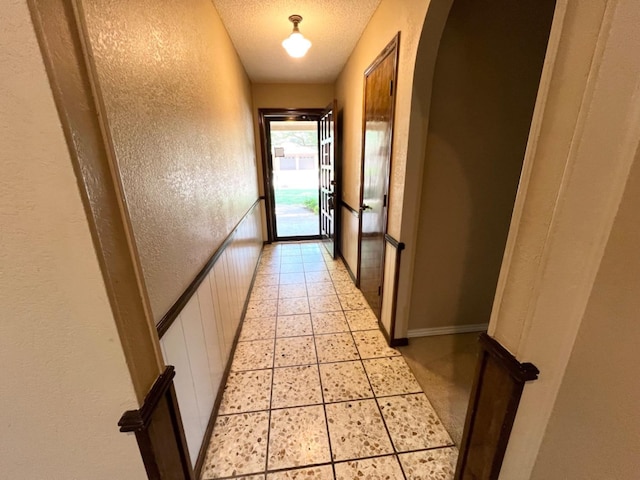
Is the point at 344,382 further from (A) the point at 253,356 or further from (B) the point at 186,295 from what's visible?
(B) the point at 186,295

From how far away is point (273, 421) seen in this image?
146 centimetres

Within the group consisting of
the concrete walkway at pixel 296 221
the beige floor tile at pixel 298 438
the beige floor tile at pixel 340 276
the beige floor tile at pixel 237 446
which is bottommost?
the concrete walkway at pixel 296 221

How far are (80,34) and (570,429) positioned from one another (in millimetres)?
1474

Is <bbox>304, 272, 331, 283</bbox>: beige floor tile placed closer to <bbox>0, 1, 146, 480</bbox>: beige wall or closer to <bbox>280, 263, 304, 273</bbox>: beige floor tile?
<bbox>280, 263, 304, 273</bbox>: beige floor tile

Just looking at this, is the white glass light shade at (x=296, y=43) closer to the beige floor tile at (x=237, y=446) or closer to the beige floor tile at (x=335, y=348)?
the beige floor tile at (x=335, y=348)

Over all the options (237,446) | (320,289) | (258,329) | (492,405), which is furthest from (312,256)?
(492,405)

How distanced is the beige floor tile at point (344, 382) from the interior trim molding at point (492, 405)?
2.25 feet

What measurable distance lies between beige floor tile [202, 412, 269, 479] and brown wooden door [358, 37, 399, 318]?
4.08 ft

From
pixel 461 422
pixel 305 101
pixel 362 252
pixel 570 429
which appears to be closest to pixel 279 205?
pixel 305 101

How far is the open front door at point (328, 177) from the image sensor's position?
3.46 meters

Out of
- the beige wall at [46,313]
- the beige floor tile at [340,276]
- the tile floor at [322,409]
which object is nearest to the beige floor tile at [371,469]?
the tile floor at [322,409]

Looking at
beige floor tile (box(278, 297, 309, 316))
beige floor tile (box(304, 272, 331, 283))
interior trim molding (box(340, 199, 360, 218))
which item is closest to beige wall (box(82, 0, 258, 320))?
beige floor tile (box(278, 297, 309, 316))

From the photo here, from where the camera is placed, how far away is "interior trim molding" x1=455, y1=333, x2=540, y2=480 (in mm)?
782

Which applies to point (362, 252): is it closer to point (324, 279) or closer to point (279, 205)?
point (324, 279)
